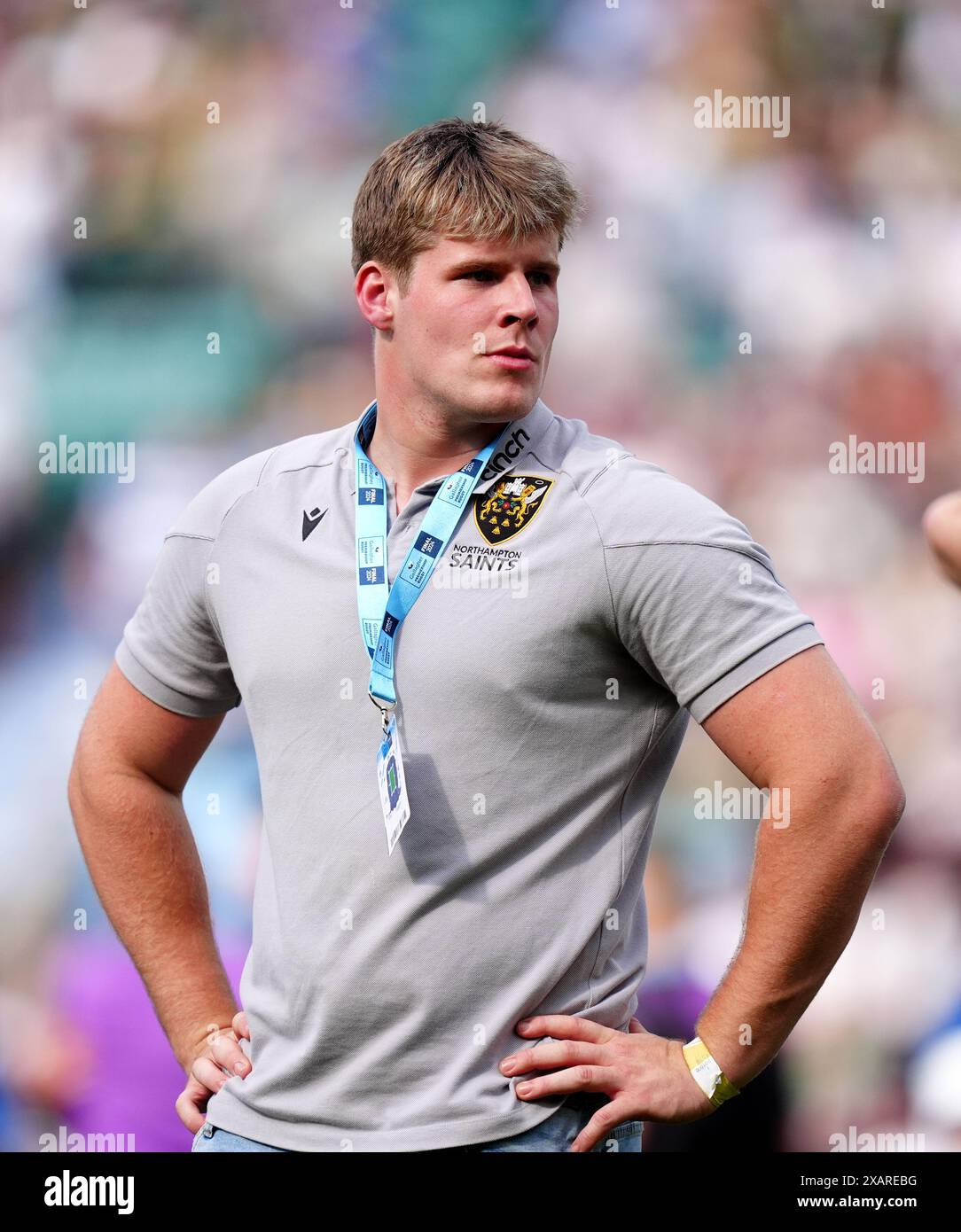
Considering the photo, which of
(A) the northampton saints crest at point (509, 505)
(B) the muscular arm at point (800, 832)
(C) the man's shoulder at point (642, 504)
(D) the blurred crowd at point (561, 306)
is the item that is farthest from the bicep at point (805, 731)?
(D) the blurred crowd at point (561, 306)

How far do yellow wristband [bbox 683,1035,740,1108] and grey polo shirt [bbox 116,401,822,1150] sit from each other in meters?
0.10

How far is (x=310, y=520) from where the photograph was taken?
1851 mm

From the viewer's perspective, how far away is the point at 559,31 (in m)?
A: 4.38

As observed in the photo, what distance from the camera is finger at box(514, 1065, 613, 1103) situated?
161 centimetres

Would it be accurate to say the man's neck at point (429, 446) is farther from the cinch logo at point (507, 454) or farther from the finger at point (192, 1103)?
the finger at point (192, 1103)

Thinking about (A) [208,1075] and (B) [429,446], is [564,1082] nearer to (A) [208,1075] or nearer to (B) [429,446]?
(A) [208,1075]

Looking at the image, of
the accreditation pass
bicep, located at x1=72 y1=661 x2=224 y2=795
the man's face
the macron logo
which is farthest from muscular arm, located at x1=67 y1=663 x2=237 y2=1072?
the man's face

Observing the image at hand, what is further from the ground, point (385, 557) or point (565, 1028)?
point (385, 557)

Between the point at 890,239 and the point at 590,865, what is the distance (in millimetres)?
3165

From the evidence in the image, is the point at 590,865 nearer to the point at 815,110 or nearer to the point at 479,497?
the point at 479,497

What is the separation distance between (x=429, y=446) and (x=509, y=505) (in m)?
0.17

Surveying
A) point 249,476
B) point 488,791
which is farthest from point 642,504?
point 249,476

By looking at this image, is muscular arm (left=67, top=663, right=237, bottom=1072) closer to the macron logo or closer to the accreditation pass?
the macron logo

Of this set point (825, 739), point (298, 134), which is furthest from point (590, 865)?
point (298, 134)
